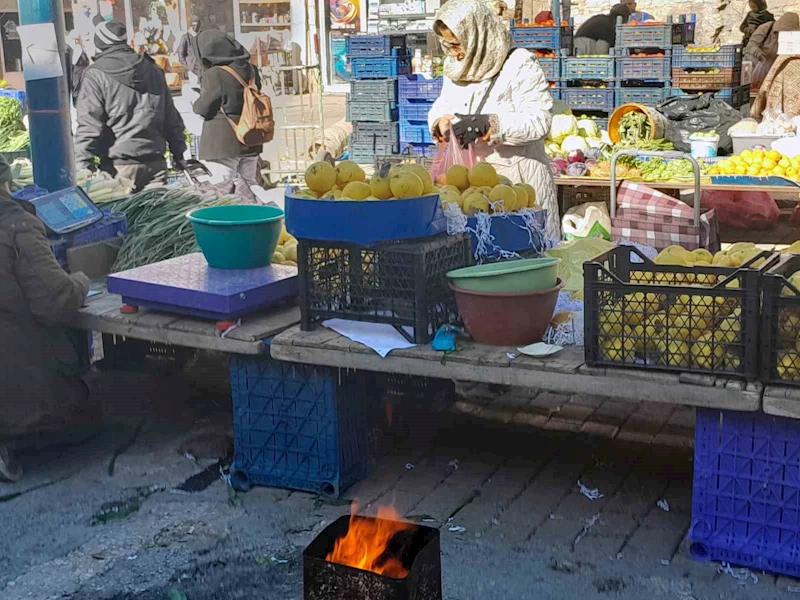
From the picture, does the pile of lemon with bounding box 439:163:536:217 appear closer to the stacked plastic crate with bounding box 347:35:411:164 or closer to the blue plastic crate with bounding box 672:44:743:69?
the stacked plastic crate with bounding box 347:35:411:164

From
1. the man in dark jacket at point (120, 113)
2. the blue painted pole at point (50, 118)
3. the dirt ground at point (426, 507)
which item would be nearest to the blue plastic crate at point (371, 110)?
the man in dark jacket at point (120, 113)

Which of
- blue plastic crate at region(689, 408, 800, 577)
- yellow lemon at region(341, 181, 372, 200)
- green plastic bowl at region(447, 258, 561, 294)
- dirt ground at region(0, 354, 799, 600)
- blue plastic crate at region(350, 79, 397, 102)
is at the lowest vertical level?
dirt ground at region(0, 354, 799, 600)

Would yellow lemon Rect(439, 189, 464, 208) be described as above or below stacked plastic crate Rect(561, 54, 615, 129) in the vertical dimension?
below

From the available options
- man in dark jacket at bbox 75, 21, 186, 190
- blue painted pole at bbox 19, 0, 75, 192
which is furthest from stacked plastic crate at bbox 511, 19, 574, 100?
blue painted pole at bbox 19, 0, 75, 192

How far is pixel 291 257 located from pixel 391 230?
1235 millimetres

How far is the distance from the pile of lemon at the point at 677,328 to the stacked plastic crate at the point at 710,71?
27.1 feet

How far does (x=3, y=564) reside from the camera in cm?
356

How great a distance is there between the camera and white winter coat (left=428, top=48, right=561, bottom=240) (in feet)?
16.9

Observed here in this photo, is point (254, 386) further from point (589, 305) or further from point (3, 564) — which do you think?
point (589, 305)

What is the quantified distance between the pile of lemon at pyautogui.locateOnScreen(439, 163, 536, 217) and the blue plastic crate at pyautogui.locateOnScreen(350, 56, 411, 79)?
7.31 meters

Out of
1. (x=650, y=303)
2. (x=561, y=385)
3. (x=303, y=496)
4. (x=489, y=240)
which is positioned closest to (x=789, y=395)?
(x=650, y=303)

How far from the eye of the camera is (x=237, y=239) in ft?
13.9

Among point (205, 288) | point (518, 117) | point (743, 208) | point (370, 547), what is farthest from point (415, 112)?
point (370, 547)

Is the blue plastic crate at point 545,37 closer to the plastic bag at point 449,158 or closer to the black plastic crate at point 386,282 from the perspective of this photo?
the plastic bag at point 449,158
